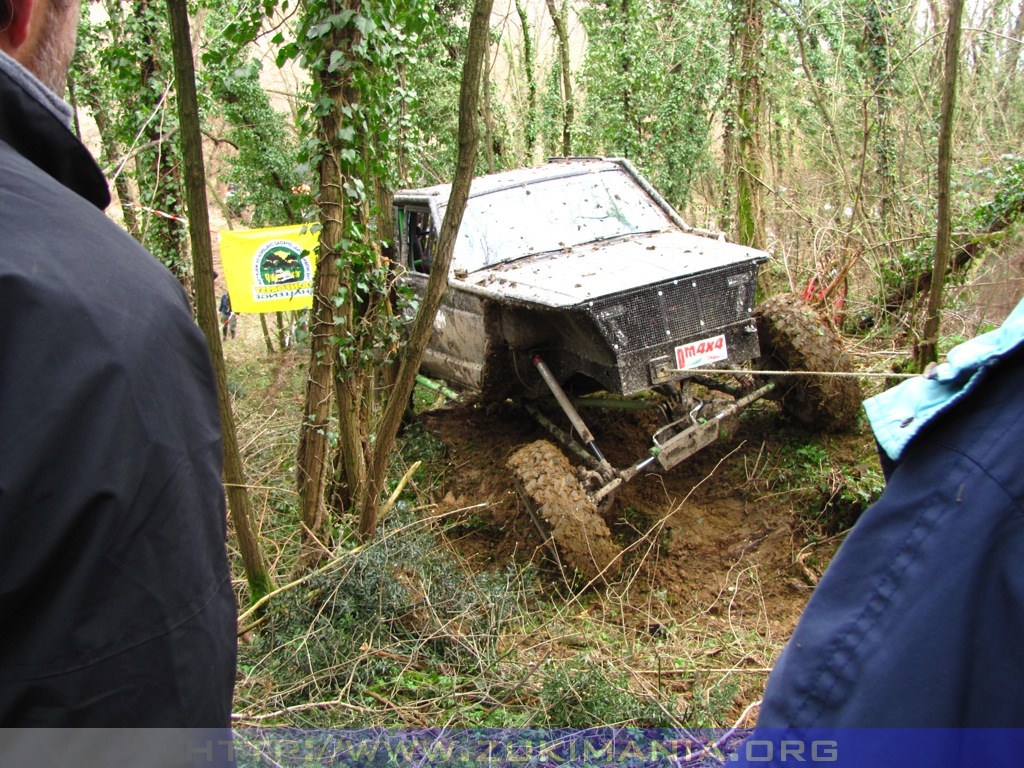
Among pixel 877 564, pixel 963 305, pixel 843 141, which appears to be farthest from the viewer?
pixel 843 141

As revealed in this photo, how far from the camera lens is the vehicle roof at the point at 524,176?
6.70m

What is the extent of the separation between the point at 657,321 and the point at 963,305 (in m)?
3.72

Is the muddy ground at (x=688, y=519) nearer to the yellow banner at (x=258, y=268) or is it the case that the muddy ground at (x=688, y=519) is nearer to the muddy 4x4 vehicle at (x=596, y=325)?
the muddy 4x4 vehicle at (x=596, y=325)

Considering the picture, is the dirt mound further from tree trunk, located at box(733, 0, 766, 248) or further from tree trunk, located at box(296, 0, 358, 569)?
tree trunk, located at box(733, 0, 766, 248)

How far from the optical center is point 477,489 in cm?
622

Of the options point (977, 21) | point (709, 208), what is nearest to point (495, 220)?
point (977, 21)

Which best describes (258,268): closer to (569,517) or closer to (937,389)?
(569,517)

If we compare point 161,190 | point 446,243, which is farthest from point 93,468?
point 161,190

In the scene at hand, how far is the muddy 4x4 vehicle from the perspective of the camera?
5.11 m

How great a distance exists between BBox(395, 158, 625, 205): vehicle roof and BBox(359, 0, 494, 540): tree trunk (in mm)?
2953

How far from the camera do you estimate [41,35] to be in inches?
45.4

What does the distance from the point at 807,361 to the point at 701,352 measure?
88 centimetres

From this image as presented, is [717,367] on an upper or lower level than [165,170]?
lower

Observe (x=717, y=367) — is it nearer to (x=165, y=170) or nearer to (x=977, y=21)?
(x=165, y=170)
